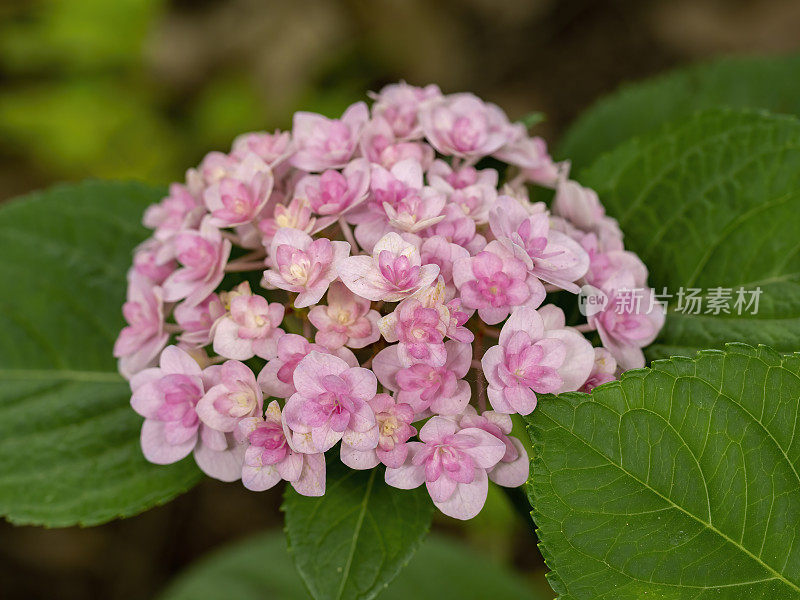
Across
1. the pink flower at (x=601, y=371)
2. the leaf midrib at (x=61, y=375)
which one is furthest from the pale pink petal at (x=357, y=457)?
the leaf midrib at (x=61, y=375)

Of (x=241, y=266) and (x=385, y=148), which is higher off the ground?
(x=385, y=148)

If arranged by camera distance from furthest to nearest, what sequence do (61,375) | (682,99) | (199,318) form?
(682,99), (61,375), (199,318)

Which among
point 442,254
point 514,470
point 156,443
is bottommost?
point 156,443

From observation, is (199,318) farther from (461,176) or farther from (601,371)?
(601,371)

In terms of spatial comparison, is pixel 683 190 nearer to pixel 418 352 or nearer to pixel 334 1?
pixel 418 352

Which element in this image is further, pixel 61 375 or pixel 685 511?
pixel 61 375

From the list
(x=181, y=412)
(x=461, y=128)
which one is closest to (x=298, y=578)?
(x=181, y=412)
